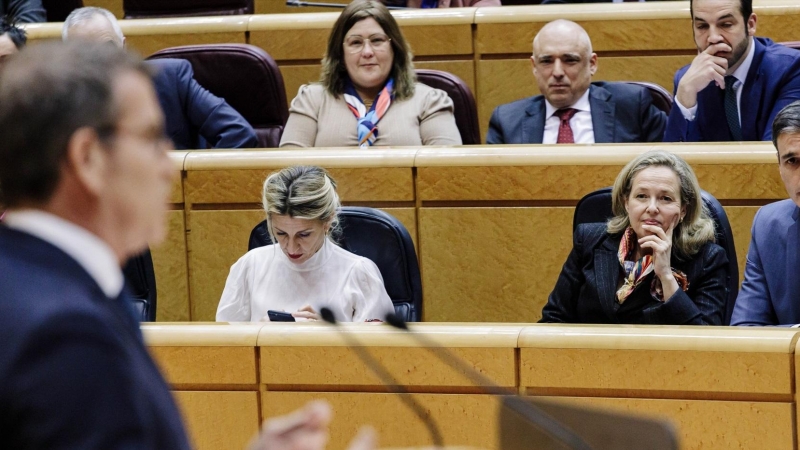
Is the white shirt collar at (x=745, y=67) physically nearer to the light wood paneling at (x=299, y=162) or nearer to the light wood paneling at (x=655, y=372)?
the light wood paneling at (x=299, y=162)

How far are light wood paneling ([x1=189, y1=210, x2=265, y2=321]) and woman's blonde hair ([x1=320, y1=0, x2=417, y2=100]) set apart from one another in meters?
0.40

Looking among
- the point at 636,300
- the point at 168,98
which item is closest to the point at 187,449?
the point at 636,300

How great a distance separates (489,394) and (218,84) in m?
1.40

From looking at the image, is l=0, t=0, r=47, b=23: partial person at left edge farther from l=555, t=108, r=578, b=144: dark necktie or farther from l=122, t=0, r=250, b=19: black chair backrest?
l=555, t=108, r=578, b=144: dark necktie

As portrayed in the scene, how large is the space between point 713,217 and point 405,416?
0.67 m

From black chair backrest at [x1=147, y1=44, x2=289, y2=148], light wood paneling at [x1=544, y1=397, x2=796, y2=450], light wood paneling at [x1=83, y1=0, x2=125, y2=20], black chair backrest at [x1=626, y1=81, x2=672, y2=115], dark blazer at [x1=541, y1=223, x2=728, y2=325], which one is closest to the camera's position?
light wood paneling at [x1=544, y1=397, x2=796, y2=450]

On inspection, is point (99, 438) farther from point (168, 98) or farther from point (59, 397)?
point (168, 98)

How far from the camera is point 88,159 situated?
57cm

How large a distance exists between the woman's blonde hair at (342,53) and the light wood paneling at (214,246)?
1.31 feet

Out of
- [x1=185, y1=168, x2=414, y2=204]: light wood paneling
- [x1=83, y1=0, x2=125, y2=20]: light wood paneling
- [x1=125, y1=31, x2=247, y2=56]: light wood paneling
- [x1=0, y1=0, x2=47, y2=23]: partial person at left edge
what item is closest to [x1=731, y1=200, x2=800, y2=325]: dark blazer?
[x1=185, y1=168, x2=414, y2=204]: light wood paneling

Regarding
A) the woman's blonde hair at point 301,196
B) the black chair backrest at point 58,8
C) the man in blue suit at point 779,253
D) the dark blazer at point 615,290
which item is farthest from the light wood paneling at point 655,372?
the black chair backrest at point 58,8

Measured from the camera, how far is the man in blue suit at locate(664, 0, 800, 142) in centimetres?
226

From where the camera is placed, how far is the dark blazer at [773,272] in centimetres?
183

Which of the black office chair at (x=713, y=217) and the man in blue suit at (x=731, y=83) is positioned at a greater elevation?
the man in blue suit at (x=731, y=83)
